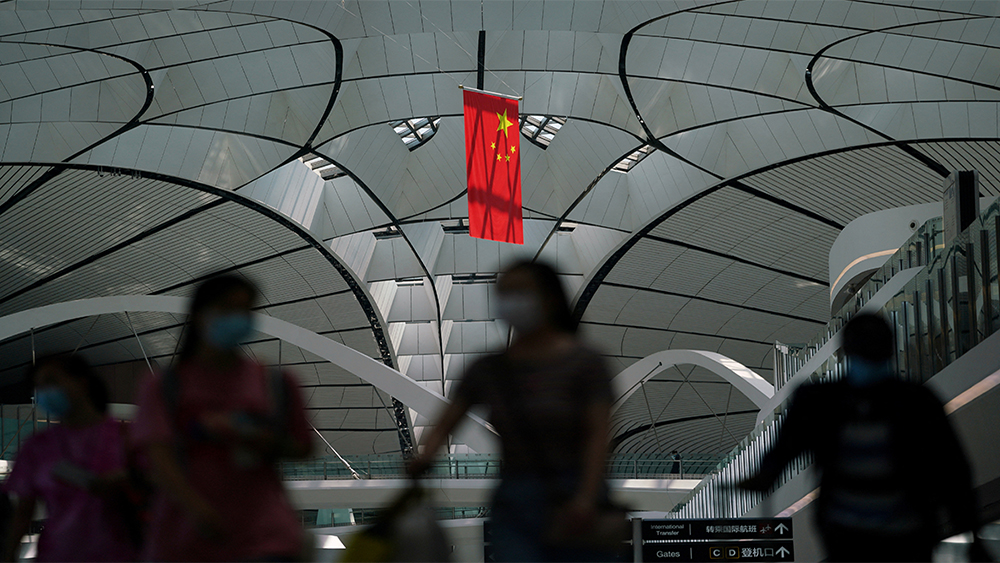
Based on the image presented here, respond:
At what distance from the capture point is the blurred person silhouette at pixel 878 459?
12.6 feet

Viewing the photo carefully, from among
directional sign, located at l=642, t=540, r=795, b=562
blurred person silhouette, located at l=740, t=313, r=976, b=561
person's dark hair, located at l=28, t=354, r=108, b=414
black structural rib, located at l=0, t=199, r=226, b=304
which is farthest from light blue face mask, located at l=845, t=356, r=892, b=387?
black structural rib, located at l=0, t=199, r=226, b=304

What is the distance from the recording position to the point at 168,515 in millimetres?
3244

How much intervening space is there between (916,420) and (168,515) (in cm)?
277

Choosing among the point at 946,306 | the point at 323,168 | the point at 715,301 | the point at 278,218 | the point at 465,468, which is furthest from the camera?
the point at 715,301

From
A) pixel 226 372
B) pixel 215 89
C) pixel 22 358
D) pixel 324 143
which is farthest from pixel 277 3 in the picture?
pixel 22 358

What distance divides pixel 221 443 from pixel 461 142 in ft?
107

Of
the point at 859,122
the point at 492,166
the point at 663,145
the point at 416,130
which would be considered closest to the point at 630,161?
the point at 663,145

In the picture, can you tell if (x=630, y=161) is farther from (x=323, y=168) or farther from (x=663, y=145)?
(x=323, y=168)

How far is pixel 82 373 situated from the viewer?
4.18 m

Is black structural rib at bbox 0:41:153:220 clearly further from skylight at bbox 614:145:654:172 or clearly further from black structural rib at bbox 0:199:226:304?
skylight at bbox 614:145:654:172

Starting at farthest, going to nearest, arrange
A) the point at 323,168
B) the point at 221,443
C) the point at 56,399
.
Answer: the point at 323,168 → the point at 56,399 → the point at 221,443

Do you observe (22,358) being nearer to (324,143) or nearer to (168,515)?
(324,143)

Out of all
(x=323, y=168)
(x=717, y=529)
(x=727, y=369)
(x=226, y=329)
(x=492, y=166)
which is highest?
(x=323, y=168)

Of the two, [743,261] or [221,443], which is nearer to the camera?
[221,443]
